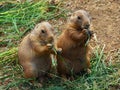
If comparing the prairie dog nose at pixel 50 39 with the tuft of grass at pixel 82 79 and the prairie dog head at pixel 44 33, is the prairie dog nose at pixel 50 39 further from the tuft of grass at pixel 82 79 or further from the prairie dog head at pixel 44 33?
the tuft of grass at pixel 82 79

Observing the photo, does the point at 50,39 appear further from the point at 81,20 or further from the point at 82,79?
the point at 82,79

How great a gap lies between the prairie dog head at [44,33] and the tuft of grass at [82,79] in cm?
64

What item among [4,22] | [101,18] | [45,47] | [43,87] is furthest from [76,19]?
[4,22]

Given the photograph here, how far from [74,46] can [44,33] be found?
1.56 feet

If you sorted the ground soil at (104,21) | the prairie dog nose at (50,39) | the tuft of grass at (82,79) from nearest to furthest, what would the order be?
the prairie dog nose at (50,39)
the tuft of grass at (82,79)
the ground soil at (104,21)

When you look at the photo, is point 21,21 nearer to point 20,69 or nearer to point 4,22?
point 4,22

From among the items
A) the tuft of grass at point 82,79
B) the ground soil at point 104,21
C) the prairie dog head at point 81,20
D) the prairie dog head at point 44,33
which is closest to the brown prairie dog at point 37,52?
the prairie dog head at point 44,33

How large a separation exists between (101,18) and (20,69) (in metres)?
1.84

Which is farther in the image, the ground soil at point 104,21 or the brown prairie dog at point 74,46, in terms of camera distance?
the ground soil at point 104,21

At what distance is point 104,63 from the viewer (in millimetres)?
7434

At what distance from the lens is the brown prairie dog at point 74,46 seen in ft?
22.4

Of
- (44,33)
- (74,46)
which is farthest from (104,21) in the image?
(44,33)

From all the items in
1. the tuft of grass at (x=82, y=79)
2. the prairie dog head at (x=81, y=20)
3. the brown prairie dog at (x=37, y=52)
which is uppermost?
the prairie dog head at (x=81, y=20)

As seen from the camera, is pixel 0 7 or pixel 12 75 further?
pixel 0 7
